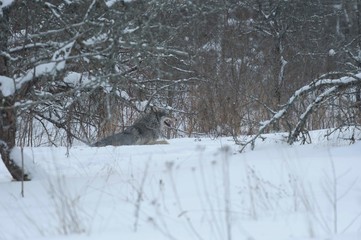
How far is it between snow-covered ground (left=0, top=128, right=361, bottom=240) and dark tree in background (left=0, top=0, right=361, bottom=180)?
65 centimetres

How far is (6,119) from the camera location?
5.57m

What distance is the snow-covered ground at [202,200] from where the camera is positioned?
12.4 ft

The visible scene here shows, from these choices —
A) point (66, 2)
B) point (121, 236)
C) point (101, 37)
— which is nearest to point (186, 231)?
point (121, 236)

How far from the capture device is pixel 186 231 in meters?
3.77

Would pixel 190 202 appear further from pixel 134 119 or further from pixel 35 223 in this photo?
pixel 134 119

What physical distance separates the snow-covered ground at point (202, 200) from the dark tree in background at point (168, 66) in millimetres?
649

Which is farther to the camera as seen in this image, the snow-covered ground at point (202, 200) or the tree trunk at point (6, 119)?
the tree trunk at point (6, 119)

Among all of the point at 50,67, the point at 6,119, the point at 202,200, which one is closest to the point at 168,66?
the point at 6,119

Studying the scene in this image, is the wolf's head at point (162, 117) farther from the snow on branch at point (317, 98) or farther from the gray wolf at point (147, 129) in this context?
the snow on branch at point (317, 98)

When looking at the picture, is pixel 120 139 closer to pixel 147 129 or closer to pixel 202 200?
pixel 147 129

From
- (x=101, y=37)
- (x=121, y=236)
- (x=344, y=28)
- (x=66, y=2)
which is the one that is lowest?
(x=121, y=236)

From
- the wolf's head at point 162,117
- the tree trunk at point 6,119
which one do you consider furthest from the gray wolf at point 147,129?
the tree trunk at point 6,119

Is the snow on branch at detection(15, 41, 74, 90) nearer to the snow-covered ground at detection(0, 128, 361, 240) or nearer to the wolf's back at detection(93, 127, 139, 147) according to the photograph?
the snow-covered ground at detection(0, 128, 361, 240)

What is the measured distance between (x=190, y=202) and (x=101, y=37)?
67.2 inches
